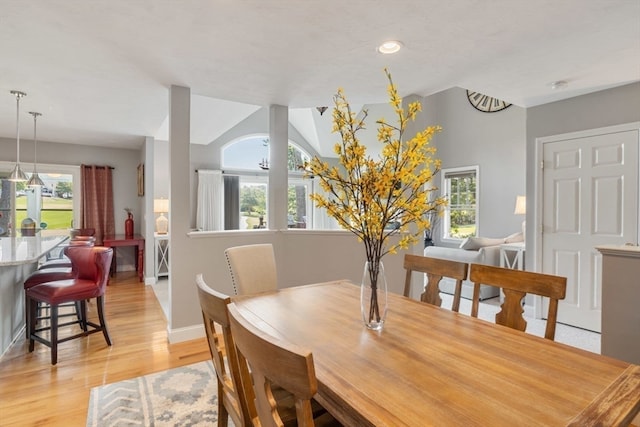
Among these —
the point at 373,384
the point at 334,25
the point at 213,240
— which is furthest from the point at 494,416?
the point at 213,240

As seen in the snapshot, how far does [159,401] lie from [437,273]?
1.97 meters

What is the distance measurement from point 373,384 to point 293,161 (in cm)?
806

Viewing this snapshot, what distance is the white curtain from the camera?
6961mm

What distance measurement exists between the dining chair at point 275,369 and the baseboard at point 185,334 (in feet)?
8.53

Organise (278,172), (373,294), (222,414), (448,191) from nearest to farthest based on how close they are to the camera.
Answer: (373,294) < (222,414) < (278,172) < (448,191)

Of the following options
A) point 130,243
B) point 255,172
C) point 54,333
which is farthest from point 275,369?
point 255,172

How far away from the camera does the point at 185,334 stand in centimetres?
316

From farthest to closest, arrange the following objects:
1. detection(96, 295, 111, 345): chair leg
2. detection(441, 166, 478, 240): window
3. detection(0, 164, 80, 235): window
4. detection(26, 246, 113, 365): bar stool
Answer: detection(441, 166, 478, 240): window
detection(0, 164, 80, 235): window
detection(96, 295, 111, 345): chair leg
detection(26, 246, 113, 365): bar stool

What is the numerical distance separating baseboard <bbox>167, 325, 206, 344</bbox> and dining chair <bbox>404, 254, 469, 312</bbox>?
7.17 ft

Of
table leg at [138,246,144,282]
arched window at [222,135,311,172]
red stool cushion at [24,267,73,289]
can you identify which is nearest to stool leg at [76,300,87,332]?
red stool cushion at [24,267,73,289]

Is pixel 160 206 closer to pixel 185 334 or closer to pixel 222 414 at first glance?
pixel 185 334

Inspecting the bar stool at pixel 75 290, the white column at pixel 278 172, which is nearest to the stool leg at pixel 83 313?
the bar stool at pixel 75 290

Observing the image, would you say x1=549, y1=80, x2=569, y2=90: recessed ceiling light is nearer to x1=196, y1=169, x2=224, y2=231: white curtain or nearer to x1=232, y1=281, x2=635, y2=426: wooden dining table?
x1=232, y1=281, x2=635, y2=426: wooden dining table

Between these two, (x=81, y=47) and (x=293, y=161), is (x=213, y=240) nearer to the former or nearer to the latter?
(x=81, y=47)
